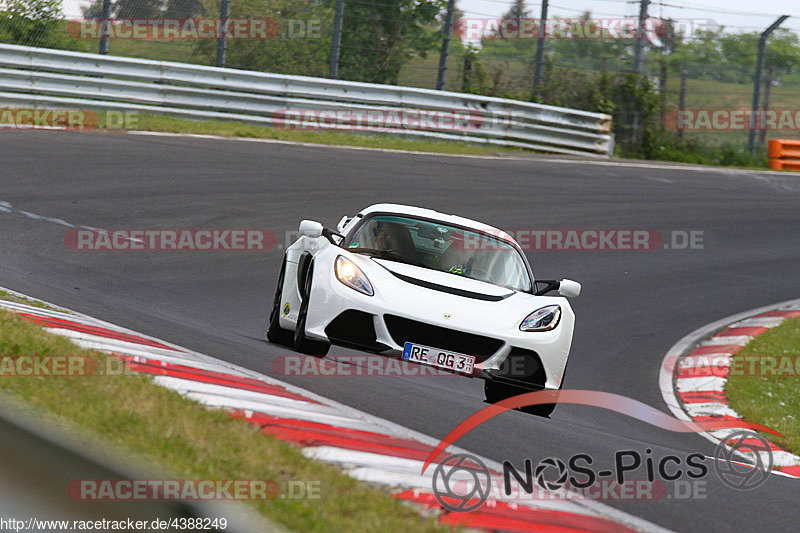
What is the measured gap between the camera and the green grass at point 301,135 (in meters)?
17.9

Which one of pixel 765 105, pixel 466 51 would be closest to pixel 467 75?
pixel 466 51

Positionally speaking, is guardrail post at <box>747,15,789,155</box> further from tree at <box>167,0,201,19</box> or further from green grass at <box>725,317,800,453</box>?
green grass at <box>725,317,800,453</box>

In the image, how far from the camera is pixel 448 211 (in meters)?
14.5

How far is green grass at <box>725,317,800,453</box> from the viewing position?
26.3ft

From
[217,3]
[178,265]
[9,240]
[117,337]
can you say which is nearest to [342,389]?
[117,337]

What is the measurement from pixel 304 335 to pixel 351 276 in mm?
535

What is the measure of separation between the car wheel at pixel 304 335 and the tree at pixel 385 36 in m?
14.0

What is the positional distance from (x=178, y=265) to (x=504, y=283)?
4.64 meters

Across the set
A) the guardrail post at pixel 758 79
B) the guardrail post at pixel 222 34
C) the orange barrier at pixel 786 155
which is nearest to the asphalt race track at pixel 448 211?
the orange barrier at pixel 786 155

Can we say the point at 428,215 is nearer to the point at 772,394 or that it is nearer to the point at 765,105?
the point at 772,394

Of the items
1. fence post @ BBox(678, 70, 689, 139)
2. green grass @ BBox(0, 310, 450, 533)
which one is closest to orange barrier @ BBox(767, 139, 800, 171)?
fence post @ BBox(678, 70, 689, 139)

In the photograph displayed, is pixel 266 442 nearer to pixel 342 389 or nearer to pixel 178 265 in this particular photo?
pixel 342 389

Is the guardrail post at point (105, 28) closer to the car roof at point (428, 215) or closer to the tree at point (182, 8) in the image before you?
the tree at point (182, 8)

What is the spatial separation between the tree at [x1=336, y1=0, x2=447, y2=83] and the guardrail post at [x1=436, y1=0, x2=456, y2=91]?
0.70ft
